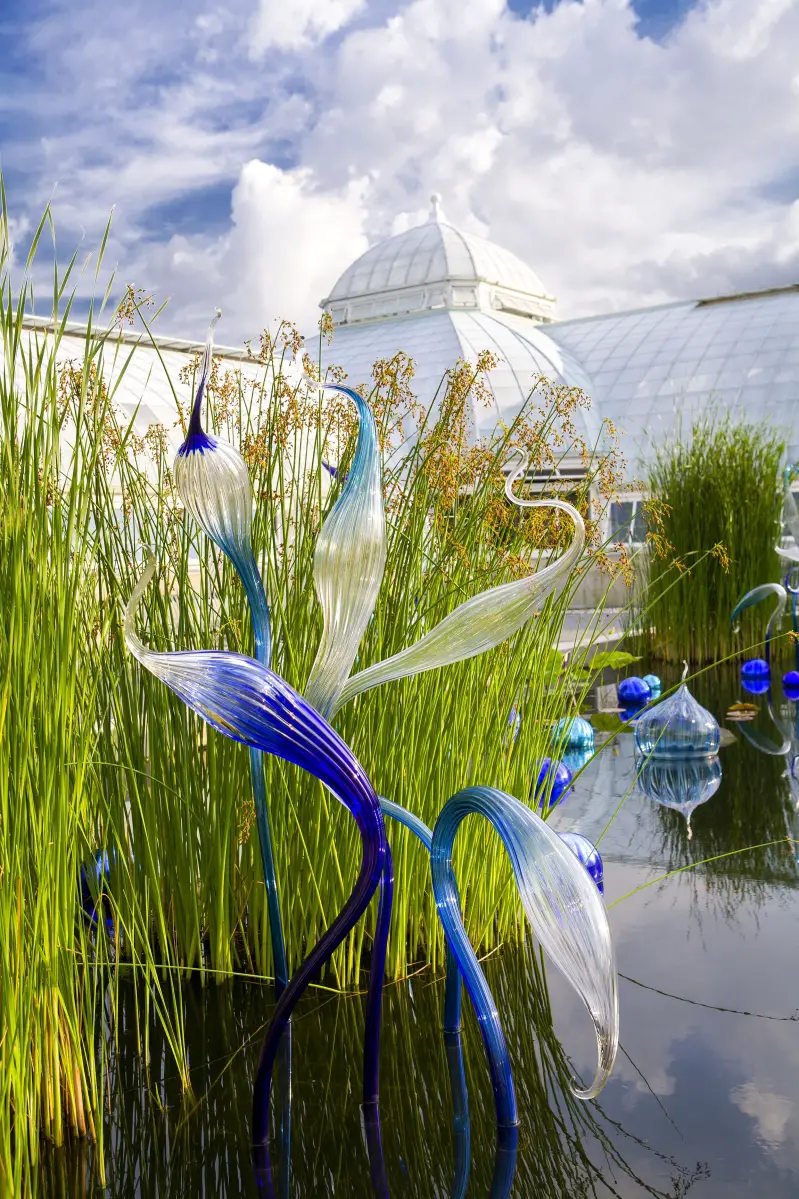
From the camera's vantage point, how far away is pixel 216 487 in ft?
3.78

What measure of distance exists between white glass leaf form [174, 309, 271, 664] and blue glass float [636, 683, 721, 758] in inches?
85.1

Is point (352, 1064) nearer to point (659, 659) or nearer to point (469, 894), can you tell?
point (469, 894)

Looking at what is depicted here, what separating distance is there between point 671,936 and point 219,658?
49.5 inches

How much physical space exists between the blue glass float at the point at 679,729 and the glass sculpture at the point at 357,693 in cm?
200

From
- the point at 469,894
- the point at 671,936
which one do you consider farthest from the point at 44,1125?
the point at 671,936

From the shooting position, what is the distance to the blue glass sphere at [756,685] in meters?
4.59

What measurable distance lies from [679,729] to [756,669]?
193cm

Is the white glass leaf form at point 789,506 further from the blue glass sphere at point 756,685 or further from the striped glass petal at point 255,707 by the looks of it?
the striped glass petal at point 255,707

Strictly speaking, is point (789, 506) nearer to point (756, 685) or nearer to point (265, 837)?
point (756, 685)

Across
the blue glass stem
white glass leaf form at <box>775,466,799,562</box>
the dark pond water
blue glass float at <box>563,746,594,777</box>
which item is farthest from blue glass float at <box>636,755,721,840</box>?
white glass leaf form at <box>775,466,799,562</box>

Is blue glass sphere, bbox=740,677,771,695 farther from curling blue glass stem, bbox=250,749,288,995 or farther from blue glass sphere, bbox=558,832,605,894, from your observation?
curling blue glass stem, bbox=250,749,288,995

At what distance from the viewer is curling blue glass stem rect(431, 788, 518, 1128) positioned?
1140 mm

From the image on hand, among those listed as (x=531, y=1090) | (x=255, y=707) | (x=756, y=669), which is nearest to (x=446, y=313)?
(x=756, y=669)

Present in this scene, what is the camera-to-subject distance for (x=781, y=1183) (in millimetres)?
1175
